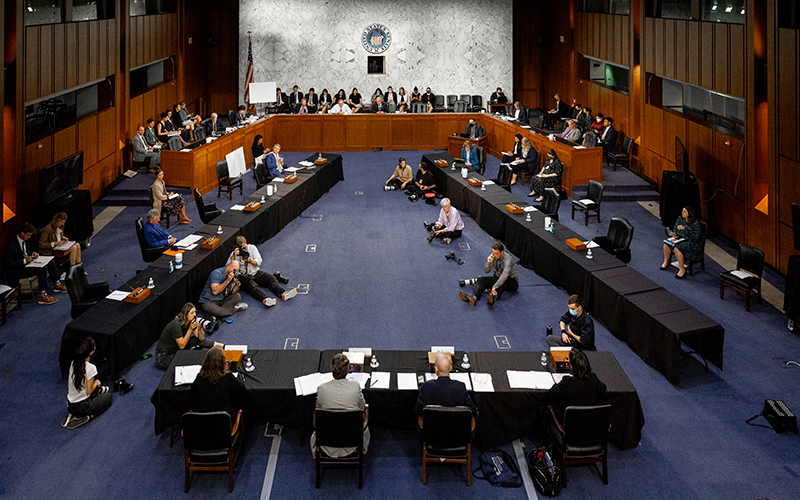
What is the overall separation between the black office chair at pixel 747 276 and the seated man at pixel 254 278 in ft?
21.2

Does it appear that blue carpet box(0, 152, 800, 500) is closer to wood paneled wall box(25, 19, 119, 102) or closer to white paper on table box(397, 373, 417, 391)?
white paper on table box(397, 373, 417, 391)

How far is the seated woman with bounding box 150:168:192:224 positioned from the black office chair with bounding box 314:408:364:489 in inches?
319

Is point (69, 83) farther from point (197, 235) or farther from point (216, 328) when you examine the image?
point (216, 328)

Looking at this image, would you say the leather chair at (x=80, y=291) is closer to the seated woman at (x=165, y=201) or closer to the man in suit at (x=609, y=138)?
the seated woman at (x=165, y=201)

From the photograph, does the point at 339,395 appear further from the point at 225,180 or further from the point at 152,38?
the point at 152,38

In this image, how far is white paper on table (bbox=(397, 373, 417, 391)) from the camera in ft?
19.6

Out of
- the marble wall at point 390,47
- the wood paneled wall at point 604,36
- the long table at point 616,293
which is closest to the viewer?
the long table at point 616,293

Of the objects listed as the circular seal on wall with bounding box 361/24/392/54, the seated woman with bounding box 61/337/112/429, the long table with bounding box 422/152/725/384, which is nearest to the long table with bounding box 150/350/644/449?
the seated woman with bounding box 61/337/112/429

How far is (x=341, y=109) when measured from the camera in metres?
20.0

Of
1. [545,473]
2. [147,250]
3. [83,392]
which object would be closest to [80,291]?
[147,250]

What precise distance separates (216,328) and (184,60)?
1532cm

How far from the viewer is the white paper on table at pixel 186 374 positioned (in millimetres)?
6051

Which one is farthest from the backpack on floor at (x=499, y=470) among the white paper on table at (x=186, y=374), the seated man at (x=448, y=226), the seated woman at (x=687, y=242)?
the seated man at (x=448, y=226)

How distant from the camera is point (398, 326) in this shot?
338 inches
